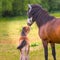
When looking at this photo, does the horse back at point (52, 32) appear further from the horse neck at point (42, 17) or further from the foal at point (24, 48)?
the foal at point (24, 48)

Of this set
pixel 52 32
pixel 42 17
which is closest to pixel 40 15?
pixel 42 17

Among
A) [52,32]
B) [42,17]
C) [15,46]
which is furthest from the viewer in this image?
[15,46]

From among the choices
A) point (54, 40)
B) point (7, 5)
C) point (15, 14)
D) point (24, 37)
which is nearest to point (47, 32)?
point (54, 40)

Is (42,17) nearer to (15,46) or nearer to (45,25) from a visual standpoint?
(45,25)

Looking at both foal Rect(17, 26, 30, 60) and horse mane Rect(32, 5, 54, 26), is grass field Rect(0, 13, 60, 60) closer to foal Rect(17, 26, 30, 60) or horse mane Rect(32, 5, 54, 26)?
horse mane Rect(32, 5, 54, 26)

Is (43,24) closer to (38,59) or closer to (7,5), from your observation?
(38,59)

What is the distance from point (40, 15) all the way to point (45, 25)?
309mm

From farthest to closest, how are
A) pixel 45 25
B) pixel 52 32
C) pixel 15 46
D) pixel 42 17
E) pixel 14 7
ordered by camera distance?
1. pixel 14 7
2. pixel 15 46
3. pixel 42 17
4. pixel 45 25
5. pixel 52 32

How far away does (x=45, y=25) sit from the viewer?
7.52m

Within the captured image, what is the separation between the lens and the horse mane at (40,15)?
758cm

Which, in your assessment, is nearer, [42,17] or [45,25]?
[45,25]

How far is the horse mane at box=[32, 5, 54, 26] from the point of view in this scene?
7578 millimetres

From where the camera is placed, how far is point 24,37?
6.49 meters

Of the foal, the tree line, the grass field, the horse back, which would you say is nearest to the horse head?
the horse back
